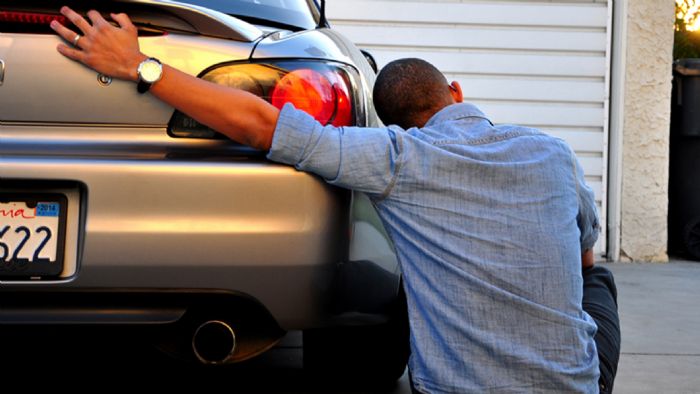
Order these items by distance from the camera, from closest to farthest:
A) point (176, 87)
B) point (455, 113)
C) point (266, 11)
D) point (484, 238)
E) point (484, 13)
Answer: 1. point (484, 238)
2. point (455, 113)
3. point (176, 87)
4. point (266, 11)
5. point (484, 13)

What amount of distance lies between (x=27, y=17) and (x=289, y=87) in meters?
0.68

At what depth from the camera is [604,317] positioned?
9.66ft

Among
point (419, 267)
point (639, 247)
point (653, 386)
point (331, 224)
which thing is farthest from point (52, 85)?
point (639, 247)

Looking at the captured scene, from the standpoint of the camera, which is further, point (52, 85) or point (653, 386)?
point (653, 386)

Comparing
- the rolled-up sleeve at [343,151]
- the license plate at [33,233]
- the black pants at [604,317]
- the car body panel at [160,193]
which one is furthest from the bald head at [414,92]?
the license plate at [33,233]

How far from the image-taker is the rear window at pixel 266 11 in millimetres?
3365

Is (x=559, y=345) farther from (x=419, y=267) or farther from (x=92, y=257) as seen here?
(x=92, y=257)

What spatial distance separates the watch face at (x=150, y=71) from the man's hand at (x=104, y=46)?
0.06 ft

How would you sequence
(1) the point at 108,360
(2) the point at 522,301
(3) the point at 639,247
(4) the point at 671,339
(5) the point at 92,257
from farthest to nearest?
(3) the point at 639,247 → (4) the point at 671,339 → (1) the point at 108,360 → (5) the point at 92,257 → (2) the point at 522,301

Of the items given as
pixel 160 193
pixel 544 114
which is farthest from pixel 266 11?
pixel 544 114

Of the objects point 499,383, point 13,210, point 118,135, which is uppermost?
point 118,135

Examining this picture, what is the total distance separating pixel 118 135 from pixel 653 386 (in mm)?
2208

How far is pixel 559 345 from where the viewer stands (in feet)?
8.27

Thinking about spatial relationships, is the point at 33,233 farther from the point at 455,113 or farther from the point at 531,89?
the point at 531,89
